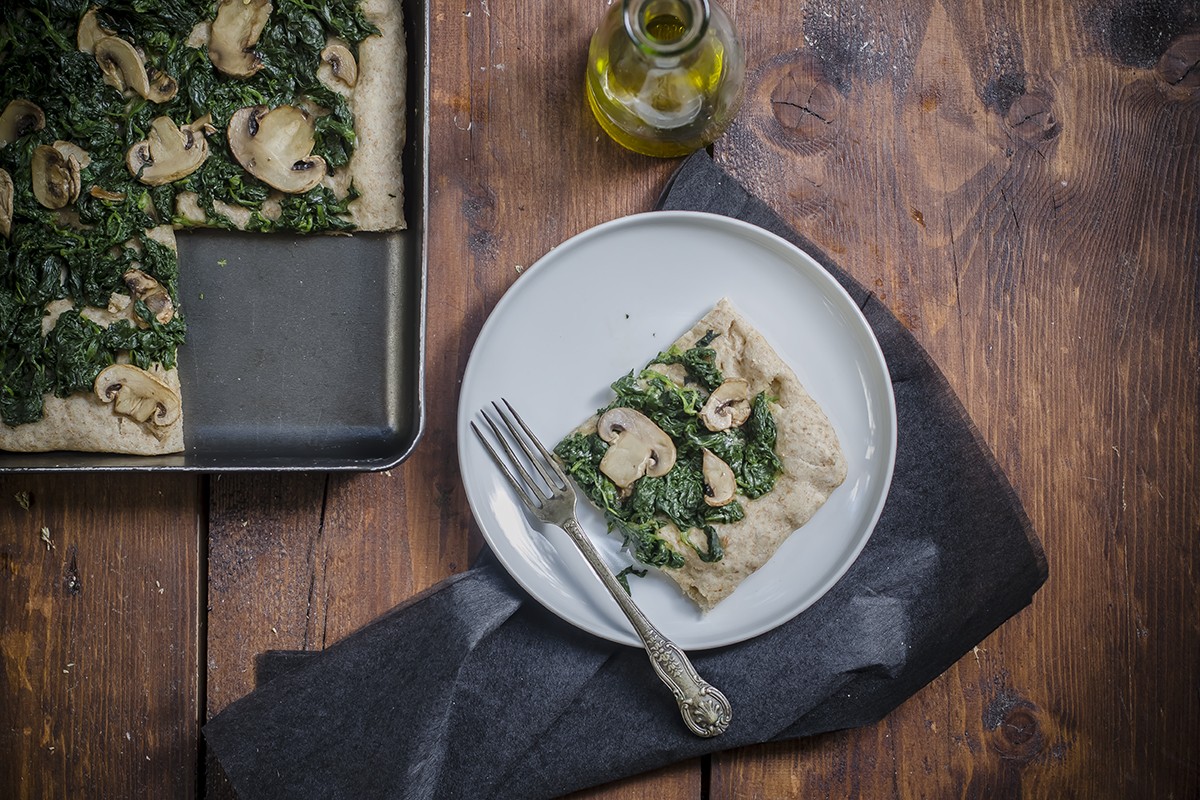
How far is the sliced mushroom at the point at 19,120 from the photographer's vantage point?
3.12 meters

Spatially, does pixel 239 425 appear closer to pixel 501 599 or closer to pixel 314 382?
pixel 314 382

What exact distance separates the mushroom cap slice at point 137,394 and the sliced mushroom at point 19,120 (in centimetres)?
86

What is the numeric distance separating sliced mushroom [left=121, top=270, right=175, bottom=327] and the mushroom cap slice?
18 cm

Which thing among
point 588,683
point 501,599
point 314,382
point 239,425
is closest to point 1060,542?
point 588,683

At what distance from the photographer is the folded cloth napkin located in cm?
317

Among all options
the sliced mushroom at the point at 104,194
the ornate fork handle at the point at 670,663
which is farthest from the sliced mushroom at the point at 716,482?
the sliced mushroom at the point at 104,194

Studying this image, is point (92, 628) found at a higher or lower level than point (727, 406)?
lower

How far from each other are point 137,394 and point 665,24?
2144 mm

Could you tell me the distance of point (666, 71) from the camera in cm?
287

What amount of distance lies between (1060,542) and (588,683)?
1.85 meters

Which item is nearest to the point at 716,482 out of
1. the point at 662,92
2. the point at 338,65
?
the point at 662,92

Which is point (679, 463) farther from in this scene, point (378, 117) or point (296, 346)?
point (378, 117)

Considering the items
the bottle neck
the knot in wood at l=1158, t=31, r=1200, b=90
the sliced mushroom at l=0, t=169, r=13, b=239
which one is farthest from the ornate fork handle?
the knot in wood at l=1158, t=31, r=1200, b=90

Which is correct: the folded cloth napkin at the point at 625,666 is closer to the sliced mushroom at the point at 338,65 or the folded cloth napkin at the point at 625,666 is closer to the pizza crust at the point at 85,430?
the pizza crust at the point at 85,430
